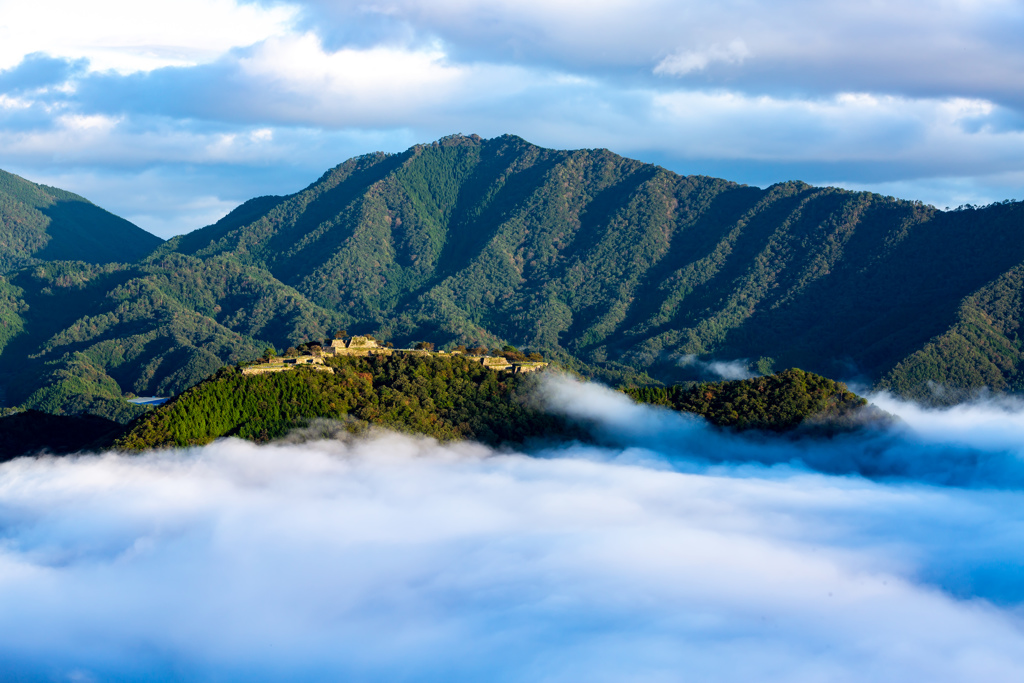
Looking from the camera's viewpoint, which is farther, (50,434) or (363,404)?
(50,434)

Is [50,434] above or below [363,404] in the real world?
below

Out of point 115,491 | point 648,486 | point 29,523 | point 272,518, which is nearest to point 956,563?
point 648,486

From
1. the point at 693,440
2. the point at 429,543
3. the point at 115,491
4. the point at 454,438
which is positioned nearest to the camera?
the point at 115,491

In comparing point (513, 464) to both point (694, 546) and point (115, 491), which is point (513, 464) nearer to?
point (694, 546)

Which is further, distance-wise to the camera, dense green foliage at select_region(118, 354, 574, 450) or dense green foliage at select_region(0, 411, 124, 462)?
dense green foliage at select_region(0, 411, 124, 462)

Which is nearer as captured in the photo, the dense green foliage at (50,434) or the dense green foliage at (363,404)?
the dense green foliage at (363,404)

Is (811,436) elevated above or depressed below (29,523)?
above

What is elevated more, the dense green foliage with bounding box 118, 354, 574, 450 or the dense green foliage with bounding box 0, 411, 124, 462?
the dense green foliage with bounding box 118, 354, 574, 450

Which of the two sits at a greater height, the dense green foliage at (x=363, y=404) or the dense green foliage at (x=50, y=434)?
the dense green foliage at (x=363, y=404)
